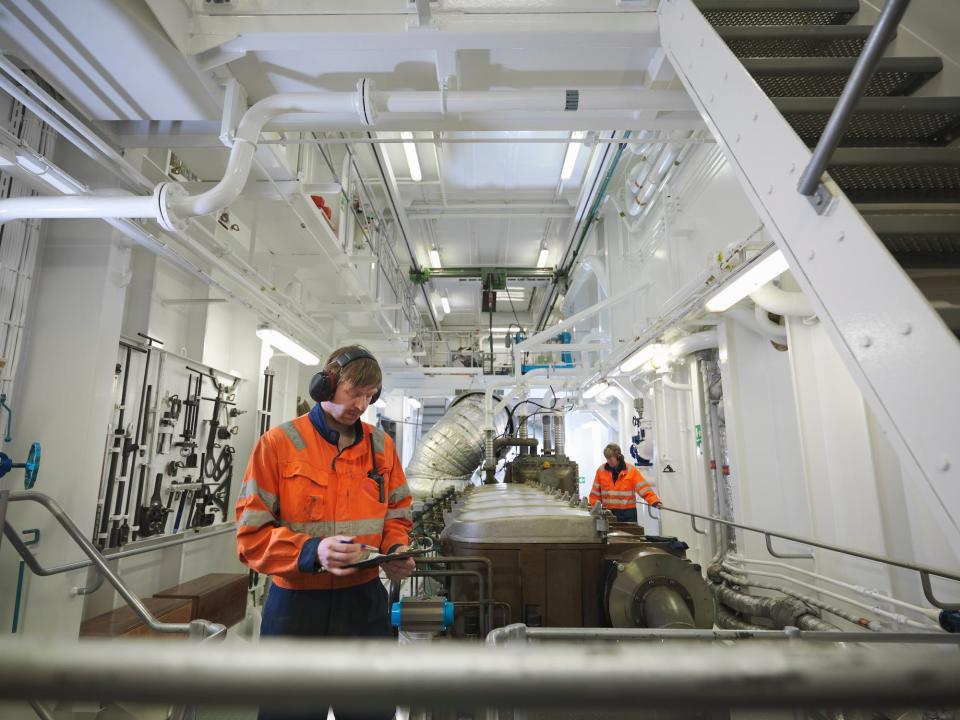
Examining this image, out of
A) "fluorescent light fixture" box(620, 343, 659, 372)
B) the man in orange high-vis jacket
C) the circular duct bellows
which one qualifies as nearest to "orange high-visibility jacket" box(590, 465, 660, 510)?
the man in orange high-vis jacket

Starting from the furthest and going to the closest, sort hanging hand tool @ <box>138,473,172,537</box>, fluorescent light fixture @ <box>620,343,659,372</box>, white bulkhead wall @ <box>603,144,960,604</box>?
1. fluorescent light fixture @ <box>620,343,659,372</box>
2. hanging hand tool @ <box>138,473,172,537</box>
3. white bulkhead wall @ <box>603,144,960,604</box>

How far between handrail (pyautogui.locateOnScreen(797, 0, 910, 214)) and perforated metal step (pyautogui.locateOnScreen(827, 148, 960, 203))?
42cm

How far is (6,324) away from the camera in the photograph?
9.34ft

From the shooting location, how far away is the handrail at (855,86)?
1023 millimetres

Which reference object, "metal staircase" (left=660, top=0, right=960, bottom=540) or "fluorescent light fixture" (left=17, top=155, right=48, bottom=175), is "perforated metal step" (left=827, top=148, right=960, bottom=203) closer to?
"metal staircase" (left=660, top=0, right=960, bottom=540)

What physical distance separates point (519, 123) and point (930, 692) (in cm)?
311

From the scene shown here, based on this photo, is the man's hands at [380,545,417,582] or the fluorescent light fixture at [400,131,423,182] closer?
the man's hands at [380,545,417,582]

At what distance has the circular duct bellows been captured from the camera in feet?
7.98

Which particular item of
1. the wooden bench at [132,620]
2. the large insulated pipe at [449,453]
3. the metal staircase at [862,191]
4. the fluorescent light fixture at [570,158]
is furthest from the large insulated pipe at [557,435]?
the metal staircase at [862,191]

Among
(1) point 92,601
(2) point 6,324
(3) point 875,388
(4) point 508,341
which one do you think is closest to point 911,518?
(3) point 875,388

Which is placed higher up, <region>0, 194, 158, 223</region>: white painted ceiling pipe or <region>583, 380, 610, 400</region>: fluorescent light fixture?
<region>0, 194, 158, 223</region>: white painted ceiling pipe

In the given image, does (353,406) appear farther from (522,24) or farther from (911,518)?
(911,518)

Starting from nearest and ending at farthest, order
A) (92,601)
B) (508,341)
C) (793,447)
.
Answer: (92,601), (793,447), (508,341)

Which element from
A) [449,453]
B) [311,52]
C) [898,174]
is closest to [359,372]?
[898,174]
